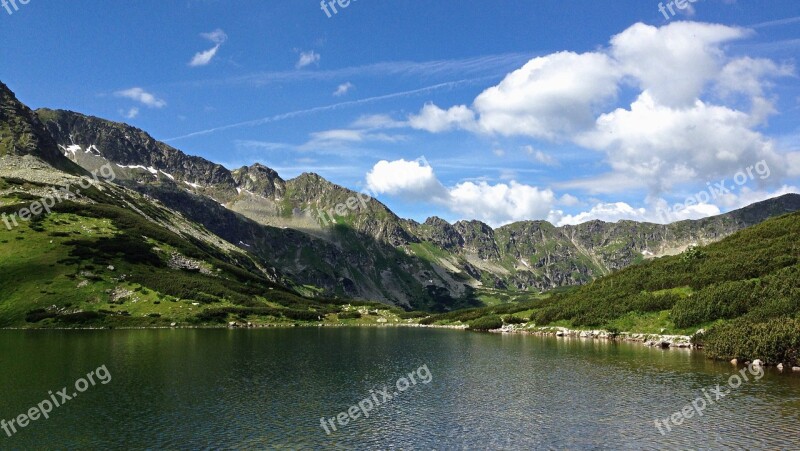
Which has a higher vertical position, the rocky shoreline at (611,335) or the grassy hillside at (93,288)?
the grassy hillside at (93,288)

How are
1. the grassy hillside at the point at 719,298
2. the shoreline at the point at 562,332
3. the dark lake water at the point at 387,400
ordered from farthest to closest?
1. the shoreline at the point at 562,332
2. the grassy hillside at the point at 719,298
3. the dark lake water at the point at 387,400

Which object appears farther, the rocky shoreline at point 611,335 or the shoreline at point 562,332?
the shoreline at point 562,332

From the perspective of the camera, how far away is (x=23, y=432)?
39.5 m

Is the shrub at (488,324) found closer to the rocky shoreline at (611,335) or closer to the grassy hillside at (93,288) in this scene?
the rocky shoreline at (611,335)

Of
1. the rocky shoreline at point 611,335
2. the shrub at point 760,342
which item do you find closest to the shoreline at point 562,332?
the rocky shoreline at point 611,335

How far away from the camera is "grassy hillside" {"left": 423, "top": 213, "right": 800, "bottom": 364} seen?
2975 inches

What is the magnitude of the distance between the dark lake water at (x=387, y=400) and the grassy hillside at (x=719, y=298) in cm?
759

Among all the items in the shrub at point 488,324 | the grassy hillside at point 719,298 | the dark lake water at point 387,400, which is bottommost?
the shrub at point 488,324

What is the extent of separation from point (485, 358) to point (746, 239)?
348 ft

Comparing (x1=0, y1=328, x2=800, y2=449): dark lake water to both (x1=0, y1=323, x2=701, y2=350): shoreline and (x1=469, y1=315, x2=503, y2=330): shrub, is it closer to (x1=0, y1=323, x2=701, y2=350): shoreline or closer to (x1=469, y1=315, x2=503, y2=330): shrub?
(x1=0, y1=323, x2=701, y2=350): shoreline

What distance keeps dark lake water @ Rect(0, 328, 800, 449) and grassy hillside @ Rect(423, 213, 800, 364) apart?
759cm

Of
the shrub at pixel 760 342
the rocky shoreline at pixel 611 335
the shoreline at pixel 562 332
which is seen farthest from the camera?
the shoreline at pixel 562 332

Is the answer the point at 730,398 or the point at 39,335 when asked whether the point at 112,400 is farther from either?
the point at 39,335

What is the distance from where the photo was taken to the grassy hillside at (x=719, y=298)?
7556 cm
